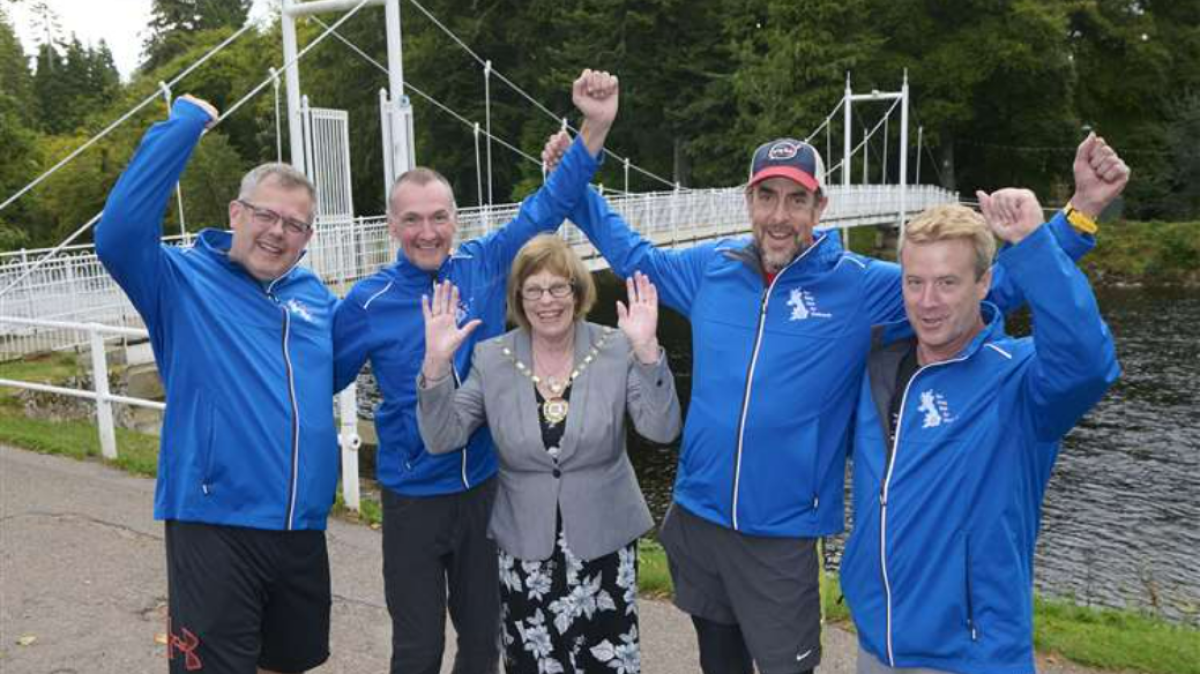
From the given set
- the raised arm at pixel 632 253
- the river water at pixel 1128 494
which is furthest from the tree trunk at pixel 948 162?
the raised arm at pixel 632 253

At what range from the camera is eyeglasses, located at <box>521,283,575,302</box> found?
8.10 ft

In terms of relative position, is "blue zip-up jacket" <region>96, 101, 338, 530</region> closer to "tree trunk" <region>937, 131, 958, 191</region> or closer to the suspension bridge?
the suspension bridge

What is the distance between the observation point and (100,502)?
5078 millimetres

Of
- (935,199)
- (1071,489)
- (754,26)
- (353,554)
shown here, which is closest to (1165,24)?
(935,199)

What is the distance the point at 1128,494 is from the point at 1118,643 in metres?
8.41

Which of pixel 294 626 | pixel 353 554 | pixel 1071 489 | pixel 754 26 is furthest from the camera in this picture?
pixel 754 26

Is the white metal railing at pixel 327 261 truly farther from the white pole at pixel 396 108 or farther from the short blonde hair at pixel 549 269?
the short blonde hair at pixel 549 269

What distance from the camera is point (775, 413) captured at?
7.78 ft

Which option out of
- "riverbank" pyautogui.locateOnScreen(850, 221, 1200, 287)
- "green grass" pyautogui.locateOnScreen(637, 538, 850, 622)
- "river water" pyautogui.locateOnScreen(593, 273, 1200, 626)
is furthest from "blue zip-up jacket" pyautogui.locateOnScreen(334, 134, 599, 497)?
"riverbank" pyautogui.locateOnScreen(850, 221, 1200, 287)

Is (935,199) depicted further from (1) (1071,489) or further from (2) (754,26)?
(1) (1071,489)

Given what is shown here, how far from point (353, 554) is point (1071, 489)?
9.35 metres

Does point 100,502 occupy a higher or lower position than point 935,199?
lower

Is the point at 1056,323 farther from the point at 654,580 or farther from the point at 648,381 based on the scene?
the point at 654,580

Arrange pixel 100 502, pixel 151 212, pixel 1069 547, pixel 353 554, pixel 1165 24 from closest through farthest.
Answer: pixel 151 212
pixel 353 554
pixel 100 502
pixel 1069 547
pixel 1165 24
